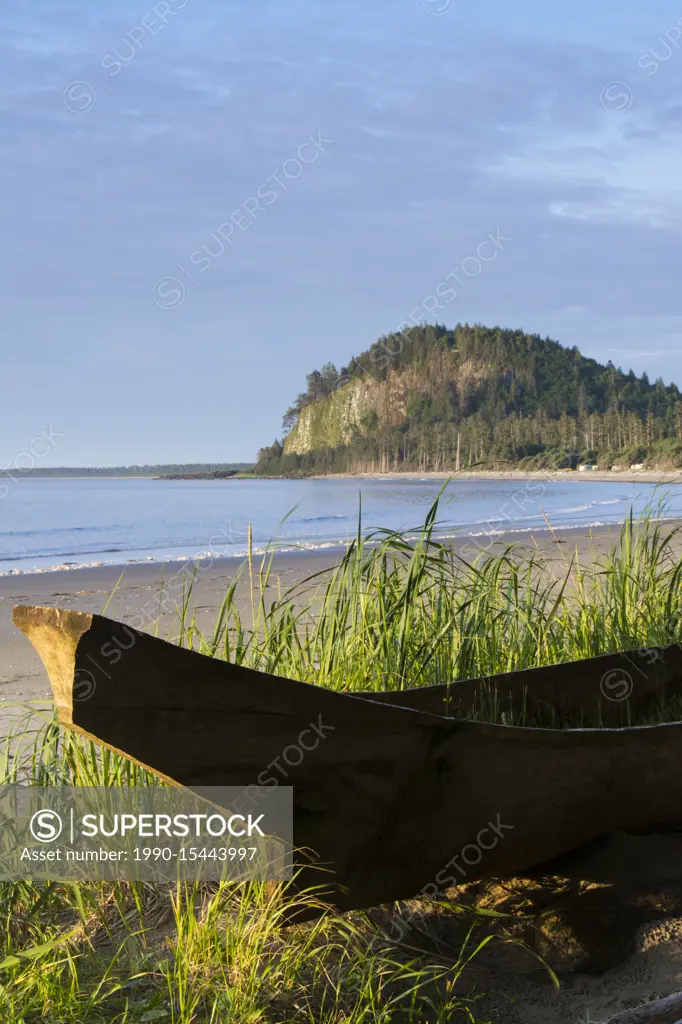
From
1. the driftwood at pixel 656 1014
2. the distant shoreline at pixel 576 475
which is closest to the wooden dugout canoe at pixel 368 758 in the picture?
the driftwood at pixel 656 1014

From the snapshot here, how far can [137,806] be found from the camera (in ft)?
8.79

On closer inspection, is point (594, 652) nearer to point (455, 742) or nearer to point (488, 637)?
point (488, 637)

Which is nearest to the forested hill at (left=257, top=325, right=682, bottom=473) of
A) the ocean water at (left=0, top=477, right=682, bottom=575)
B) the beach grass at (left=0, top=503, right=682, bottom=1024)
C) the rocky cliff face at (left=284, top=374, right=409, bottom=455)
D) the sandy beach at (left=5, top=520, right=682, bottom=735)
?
the rocky cliff face at (left=284, top=374, right=409, bottom=455)

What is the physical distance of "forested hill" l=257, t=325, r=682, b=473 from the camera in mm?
81438

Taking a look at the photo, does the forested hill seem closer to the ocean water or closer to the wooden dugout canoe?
the ocean water

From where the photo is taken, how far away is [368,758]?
7.65ft

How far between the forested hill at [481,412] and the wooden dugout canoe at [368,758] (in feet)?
219

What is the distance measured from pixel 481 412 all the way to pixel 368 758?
3480 inches

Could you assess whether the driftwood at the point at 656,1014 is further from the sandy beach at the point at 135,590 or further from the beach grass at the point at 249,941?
the sandy beach at the point at 135,590

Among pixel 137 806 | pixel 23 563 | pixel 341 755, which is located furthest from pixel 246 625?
pixel 23 563

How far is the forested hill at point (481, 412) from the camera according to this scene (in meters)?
81.4

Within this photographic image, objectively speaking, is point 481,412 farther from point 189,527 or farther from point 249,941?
point 249,941

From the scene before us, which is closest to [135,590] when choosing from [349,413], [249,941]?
[249,941]

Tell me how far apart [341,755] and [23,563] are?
1420 centimetres
